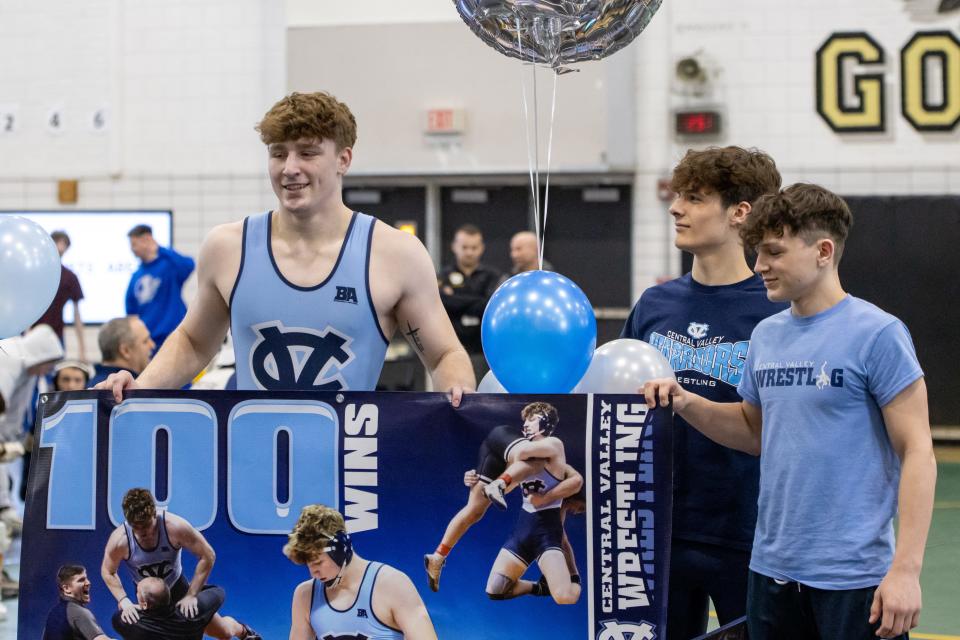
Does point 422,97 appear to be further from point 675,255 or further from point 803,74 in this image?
point 803,74

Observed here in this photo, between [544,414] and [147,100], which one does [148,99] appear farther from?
[544,414]

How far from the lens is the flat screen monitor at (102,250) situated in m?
10.0

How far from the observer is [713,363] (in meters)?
2.60

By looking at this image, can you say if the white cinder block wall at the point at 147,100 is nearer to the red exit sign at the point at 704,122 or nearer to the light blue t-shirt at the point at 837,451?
the red exit sign at the point at 704,122

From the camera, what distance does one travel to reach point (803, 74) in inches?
373

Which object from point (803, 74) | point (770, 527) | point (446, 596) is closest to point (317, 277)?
point (446, 596)

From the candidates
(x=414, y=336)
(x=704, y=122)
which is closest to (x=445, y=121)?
(x=704, y=122)

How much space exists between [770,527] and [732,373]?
417mm

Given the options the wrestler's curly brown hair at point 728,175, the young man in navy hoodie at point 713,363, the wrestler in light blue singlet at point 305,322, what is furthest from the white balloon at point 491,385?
the wrestler's curly brown hair at point 728,175

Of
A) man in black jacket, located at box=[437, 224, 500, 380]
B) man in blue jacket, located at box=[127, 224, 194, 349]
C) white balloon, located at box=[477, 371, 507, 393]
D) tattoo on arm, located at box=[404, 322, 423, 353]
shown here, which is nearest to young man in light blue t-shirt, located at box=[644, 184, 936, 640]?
white balloon, located at box=[477, 371, 507, 393]

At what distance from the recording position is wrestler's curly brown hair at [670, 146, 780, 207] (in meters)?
2.63

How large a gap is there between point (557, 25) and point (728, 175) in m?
0.98

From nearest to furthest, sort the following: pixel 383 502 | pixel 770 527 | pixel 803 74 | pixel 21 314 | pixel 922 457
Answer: pixel 922 457
pixel 770 527
pixel 383 502
pixel 21 314
pixel 803 74

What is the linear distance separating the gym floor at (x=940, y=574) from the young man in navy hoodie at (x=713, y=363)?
137 cm
